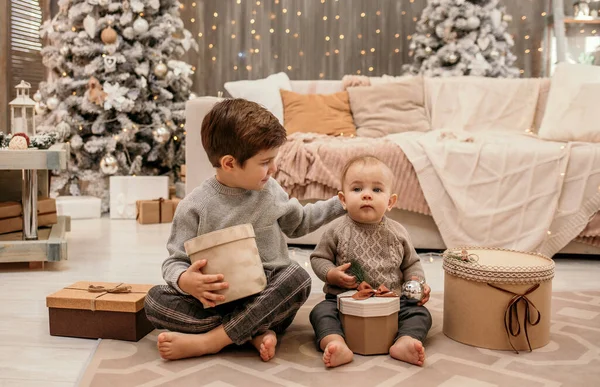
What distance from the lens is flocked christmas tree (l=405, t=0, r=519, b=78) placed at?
4.71 metres

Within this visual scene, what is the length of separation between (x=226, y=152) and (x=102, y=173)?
2789 mm

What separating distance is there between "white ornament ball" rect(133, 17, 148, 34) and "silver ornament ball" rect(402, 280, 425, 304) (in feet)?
9.86

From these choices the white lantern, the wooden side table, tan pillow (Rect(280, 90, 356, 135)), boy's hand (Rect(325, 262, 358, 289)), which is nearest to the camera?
boy's hand (Rect(325, 262, 358, 289))

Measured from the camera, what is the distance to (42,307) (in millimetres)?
2031

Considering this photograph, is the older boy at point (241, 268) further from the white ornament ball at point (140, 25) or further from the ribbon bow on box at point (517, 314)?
the white ornament ball at point (140, 25)

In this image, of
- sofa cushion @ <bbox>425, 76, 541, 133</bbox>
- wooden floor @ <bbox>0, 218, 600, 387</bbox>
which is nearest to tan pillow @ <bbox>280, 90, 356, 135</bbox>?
sofa cushion @ <bbox>425, 76, 541, 133</bbox>

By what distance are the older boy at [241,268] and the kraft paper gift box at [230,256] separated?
0.03 metres

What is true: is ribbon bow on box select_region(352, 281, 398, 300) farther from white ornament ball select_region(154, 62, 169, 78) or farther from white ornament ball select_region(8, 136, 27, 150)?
white ornament ball select_region(154, 62, 169, 78)

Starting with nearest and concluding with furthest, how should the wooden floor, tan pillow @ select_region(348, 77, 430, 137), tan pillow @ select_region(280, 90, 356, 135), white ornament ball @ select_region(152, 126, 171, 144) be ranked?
the wooden floor < tan pillow @ select_region(280, 90, 356, 135) < tan pillow @ select_region(348, 77, 430, 137) < white ornament ball @ select_region(152, 126, 171, 144)

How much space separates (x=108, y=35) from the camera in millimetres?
3980

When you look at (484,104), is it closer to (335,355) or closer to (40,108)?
(335,355)

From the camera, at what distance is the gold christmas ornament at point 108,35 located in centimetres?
398

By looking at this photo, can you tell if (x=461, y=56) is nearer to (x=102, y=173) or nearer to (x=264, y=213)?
(x=102, y=173)

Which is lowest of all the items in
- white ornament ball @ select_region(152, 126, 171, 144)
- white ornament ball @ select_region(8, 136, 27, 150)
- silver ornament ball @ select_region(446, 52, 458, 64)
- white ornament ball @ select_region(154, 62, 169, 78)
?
white ornament ball @ select_region(8, 136, 27, 150)
